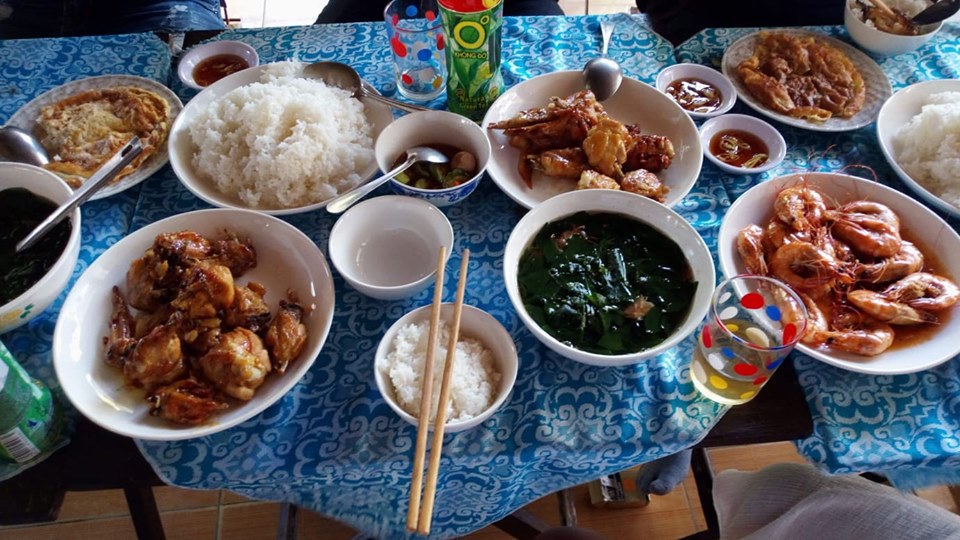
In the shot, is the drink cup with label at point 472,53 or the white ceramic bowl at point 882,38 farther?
the white ceramic bowl at point 882,38

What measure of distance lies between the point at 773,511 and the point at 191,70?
2389 millimetres

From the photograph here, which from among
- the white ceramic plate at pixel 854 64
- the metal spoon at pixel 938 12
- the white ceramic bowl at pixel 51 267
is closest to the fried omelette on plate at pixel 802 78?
the white ceramic plate at pixel 854 64

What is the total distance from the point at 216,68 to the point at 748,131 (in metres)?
1.93

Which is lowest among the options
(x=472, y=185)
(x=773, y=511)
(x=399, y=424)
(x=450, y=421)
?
(x=773, y=511)

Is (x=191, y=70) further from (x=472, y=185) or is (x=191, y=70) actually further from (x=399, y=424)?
(x=399, y=424)

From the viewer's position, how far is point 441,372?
132cm

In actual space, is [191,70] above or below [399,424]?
above

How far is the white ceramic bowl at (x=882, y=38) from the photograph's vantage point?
7.18 ft

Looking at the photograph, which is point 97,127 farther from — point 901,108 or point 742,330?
point 901,108

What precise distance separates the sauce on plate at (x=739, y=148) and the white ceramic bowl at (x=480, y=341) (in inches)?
40.7

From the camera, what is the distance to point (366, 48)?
2.33 meters

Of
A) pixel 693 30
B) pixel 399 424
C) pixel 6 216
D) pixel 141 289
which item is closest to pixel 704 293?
pixel 399 424

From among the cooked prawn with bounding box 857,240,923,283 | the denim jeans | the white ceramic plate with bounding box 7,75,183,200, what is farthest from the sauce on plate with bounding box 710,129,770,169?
the denim jeans

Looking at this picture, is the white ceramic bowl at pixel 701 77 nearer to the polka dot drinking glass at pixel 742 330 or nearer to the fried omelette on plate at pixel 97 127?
the polka dot drinking glass at pixel 742 330
